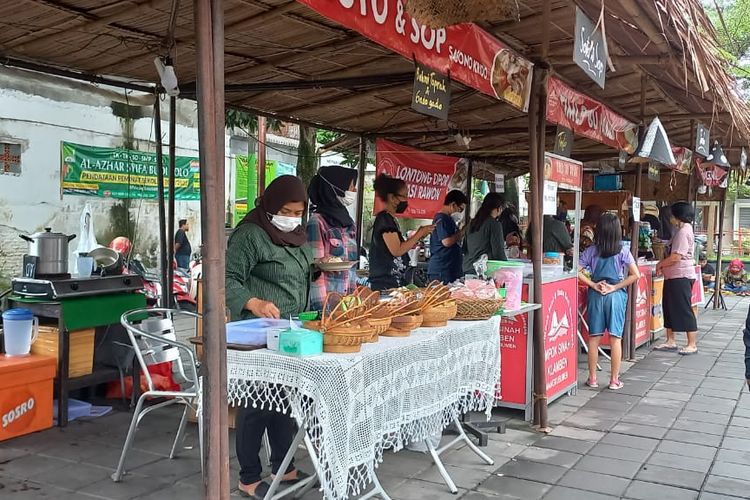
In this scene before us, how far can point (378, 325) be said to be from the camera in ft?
10.1

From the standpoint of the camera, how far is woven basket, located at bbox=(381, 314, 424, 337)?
3.28m

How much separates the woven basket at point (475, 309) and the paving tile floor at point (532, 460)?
3.18 ft

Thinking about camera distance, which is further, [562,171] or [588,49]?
[562,171]

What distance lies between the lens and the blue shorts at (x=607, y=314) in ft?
20.5

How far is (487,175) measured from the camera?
1219 cm

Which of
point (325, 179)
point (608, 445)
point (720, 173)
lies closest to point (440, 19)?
point (325, 179)

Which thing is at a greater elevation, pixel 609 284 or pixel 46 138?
pixel 46 138

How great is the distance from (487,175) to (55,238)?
8.59 metres

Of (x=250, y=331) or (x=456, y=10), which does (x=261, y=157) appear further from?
(x=250, y=331)

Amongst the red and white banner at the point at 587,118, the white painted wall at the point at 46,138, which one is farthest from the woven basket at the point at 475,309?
the white painted wall at the point at 46,138

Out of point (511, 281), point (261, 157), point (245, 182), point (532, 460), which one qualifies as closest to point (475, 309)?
point (511, 281)

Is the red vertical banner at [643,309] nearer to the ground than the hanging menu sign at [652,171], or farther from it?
nearer to the ground

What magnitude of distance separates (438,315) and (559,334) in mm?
2413

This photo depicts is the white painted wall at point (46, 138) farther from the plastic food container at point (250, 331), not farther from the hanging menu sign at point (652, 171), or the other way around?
the hanging menu sign at point (652, 171)
